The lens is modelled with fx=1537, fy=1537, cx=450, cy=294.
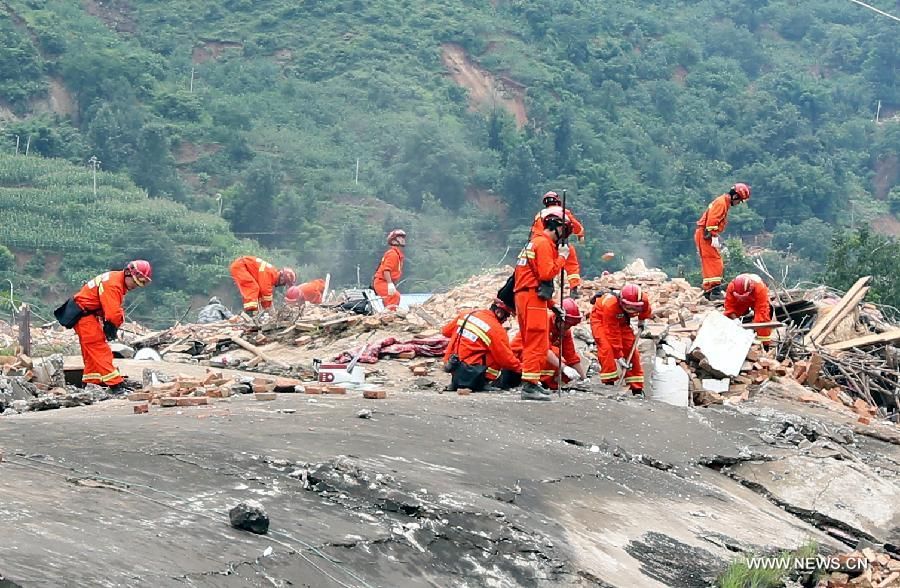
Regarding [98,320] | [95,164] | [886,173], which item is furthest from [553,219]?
[886,173]

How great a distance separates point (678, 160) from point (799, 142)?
6.20 metres

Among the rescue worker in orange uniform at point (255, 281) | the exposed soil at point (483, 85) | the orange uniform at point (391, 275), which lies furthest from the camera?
the exposed soil at point (483, 85)

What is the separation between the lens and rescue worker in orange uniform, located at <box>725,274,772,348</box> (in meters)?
16.4

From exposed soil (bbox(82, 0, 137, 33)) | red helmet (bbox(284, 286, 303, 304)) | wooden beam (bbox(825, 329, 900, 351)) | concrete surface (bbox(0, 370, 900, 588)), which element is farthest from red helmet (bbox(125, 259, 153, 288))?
exposed soil (bbox(82, 0, 137, 33))

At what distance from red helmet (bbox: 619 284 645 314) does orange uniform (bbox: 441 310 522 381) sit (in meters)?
1.08

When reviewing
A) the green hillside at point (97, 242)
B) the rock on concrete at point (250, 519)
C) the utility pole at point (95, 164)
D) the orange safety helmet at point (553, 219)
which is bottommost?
the green hillside at point (97, 242)

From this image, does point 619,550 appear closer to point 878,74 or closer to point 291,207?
point 291,207

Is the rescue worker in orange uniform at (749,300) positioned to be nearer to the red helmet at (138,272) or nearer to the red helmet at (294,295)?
the red helmet at (138,272)

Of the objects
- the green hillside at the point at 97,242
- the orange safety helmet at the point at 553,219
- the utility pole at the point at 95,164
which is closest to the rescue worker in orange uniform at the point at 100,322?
the orange safety helmet at the point at 553,219

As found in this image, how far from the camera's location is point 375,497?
785cm

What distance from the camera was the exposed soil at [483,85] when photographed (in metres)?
64.7

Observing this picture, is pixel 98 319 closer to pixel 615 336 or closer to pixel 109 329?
pixel 109 329

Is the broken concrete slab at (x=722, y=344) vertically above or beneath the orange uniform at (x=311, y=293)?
above

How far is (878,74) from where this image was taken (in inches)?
2943
